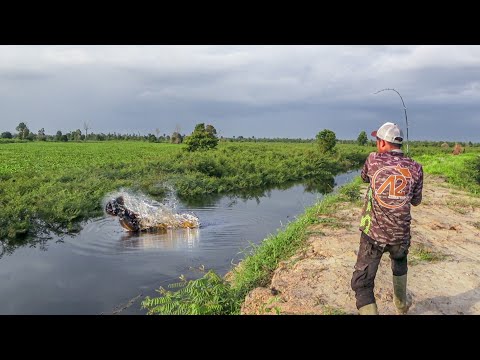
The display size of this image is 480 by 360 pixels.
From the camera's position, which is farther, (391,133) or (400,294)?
(400,294)

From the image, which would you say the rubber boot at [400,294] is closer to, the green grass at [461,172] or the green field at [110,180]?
the green field at [110,180]

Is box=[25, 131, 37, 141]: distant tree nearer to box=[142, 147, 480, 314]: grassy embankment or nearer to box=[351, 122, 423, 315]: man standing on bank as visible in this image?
box=[142, 147, 480, 314]: grassy embankment

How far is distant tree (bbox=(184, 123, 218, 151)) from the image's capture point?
94.0ft

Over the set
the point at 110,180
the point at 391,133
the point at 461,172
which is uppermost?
the point at 391,133

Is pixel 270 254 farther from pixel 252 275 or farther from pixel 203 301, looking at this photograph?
pixel 203 301

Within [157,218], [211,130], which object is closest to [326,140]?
[211,130]

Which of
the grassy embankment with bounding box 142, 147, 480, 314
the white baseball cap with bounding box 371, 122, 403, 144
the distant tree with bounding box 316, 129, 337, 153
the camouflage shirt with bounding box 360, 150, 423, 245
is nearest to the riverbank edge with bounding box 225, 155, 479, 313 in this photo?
the grassy embankment with bounding box 142, 147, 480, 314

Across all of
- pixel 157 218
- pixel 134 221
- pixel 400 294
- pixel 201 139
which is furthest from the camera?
pixel 201 139

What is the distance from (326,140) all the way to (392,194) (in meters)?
33.6

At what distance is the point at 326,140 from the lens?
36.9m

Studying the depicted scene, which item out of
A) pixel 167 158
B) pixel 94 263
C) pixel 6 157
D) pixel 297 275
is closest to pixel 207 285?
pixel 297 275

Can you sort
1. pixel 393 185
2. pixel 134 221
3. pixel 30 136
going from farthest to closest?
pixel 30 136, pixel 134 221, pixel 393 185
